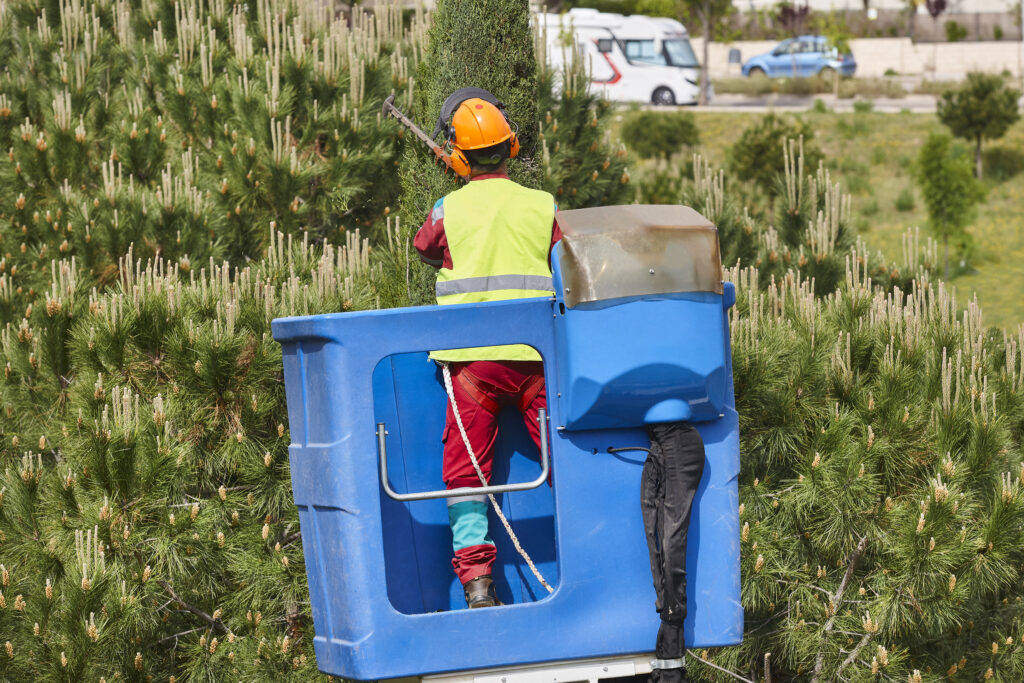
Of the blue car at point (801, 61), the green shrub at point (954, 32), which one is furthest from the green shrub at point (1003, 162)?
the green shrub at point (954, 32)

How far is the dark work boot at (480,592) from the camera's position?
11.1ft

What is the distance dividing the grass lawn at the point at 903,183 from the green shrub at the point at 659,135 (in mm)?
568

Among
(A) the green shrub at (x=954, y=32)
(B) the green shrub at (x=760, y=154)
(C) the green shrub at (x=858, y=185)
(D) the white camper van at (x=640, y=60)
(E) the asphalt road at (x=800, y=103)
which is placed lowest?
(C) the green shrub at (x=858, y=185)

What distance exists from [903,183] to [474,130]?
20.1 metres

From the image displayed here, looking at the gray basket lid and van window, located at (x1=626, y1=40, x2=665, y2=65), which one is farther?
van window, located at (x1=626, y1=40, x2=665, y2=65)

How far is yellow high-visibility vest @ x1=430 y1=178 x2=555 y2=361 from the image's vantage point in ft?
11.2

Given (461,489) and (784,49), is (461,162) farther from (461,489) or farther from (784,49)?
(784,49)

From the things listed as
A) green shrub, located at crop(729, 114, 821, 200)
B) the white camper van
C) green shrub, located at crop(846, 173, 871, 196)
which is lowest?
green shrub, located at crop(846, 173, 871, 196)

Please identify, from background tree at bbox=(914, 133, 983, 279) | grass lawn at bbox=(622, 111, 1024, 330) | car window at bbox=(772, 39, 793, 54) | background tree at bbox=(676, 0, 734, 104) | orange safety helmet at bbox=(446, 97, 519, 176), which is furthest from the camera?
background tree at bbox=(676, 0, 734, 104)

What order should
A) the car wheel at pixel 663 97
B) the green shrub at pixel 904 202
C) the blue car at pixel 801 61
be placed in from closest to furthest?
the green shrub at pixel 904 202 → the car wheel at pixel 663 97 → the blue car at pixel 801 61

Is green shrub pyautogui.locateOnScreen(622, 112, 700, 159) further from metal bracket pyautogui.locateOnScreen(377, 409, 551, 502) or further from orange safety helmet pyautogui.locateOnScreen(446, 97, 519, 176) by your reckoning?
metal bracket pyautogui.locateOnScreen(377, 409, 551, 502)

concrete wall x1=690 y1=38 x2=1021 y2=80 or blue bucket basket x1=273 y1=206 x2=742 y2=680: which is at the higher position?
concrete wall x1=690 y1=38 x2=1021 y2=80

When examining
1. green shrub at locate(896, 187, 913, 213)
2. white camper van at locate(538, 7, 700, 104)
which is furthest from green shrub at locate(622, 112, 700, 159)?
white camper van at locate(538, 7, 700, 104)

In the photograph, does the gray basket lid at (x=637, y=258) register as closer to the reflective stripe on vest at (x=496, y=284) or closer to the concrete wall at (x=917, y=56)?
the reflective stripe on vest at (x=496, y=284)
